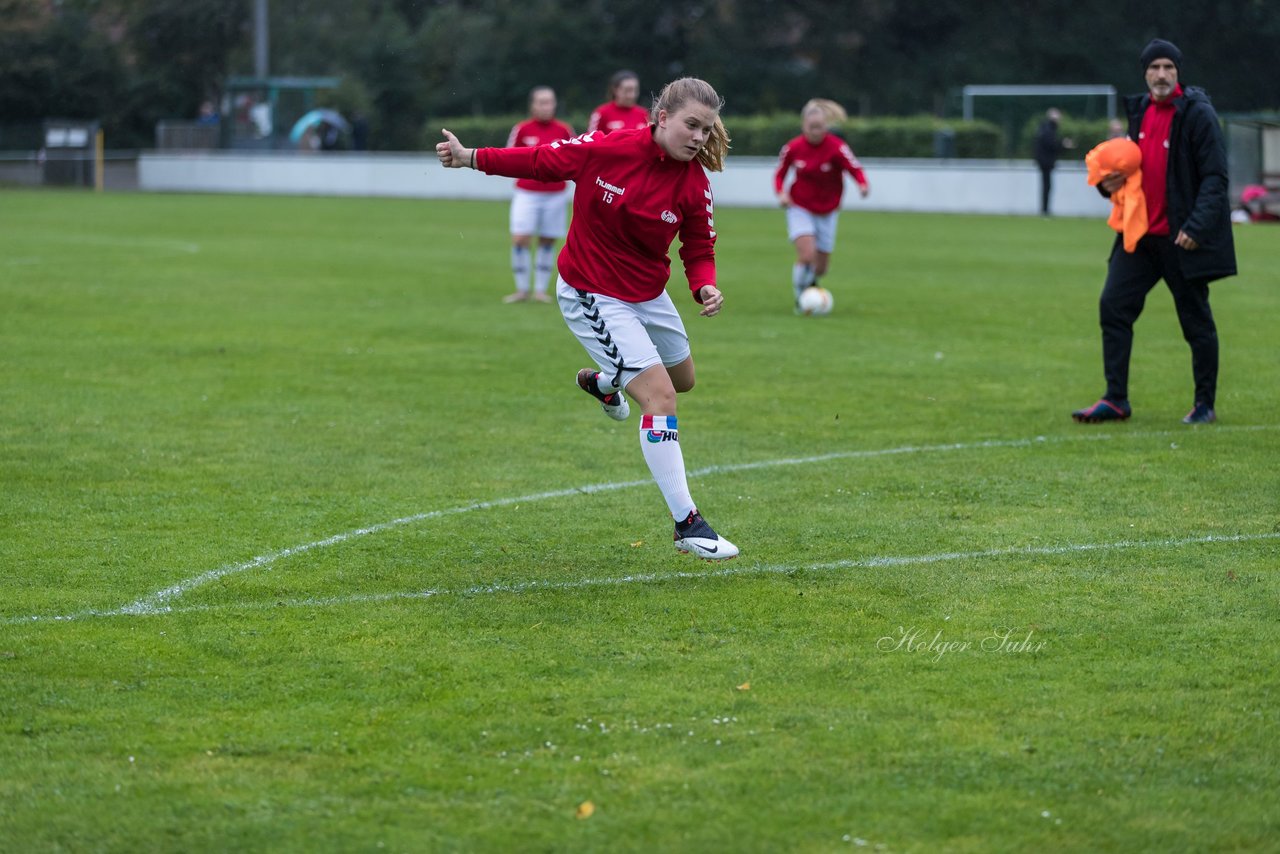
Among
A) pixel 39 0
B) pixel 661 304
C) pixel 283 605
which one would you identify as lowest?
pixel 283 605

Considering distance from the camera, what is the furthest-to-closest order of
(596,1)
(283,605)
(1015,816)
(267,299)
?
(596,1) < (267,299) < (283,605) < (1015,816)

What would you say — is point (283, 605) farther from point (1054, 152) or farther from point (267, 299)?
point (1054, 152)

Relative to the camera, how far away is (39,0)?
58.2 m

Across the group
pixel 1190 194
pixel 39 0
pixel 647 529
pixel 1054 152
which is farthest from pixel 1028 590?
pixel 39 0

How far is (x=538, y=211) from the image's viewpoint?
17.9 m

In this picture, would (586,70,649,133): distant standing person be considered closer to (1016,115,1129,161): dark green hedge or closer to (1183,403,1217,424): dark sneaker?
(1183,403,1217,424): dark sneaker

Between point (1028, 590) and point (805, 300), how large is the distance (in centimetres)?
1066

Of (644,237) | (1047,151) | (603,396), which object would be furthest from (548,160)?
(1047,151)

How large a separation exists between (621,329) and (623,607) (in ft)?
4.33

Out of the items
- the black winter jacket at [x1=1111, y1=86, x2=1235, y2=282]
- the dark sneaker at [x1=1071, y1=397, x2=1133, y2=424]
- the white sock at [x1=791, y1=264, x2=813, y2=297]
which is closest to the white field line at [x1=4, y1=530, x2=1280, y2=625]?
the black winter jacket at [x1=1111, y1=86, x2=1235, y2=282]

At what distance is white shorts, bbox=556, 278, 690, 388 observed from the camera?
6.96 m

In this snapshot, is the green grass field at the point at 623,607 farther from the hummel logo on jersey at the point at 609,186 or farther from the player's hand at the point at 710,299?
the hummel logo on jersey at the point at 609,186

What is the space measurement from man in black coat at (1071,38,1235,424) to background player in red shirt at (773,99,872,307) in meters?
6.74
